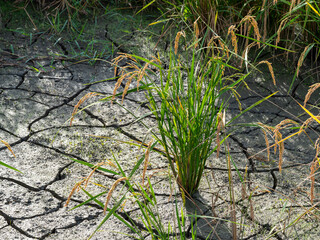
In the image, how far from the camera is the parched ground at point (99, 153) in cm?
193

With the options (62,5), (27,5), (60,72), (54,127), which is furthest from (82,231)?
(27,5)

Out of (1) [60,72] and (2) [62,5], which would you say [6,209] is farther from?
(2) [62,5]

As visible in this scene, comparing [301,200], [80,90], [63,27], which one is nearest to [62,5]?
[63,27]

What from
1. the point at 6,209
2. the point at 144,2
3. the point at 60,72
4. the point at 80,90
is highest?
the point at 144,2

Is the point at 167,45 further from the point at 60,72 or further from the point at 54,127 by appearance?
the point at 54,127

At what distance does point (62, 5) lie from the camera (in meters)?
3.79

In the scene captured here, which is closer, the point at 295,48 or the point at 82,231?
the point at 82,231

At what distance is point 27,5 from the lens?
400 cm

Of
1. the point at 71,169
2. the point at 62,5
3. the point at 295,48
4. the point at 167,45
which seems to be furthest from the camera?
the point at 62,5

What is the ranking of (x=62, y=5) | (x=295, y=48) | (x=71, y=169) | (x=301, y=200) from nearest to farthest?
(x=301, y=200) → (x=71, y=169) → (x=295, y=48) → (x=62, y=5)

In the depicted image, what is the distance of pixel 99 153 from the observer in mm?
2422

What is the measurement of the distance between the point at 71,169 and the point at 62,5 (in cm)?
189

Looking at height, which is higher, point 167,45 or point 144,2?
point 144,2

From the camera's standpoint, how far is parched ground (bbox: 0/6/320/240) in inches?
76.2
